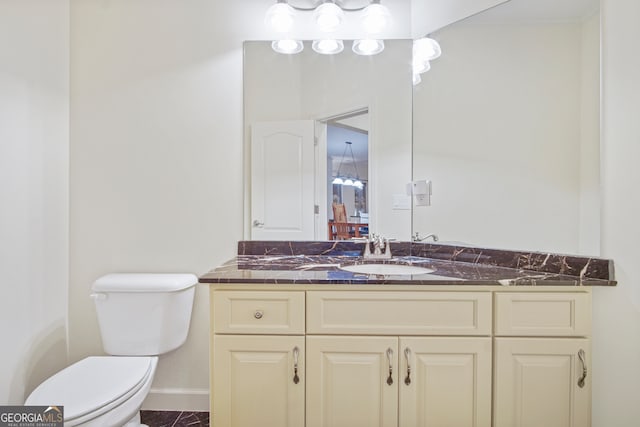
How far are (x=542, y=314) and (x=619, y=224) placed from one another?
1.41 ft

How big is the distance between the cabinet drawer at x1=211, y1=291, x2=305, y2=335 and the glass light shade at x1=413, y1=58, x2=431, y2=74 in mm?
1360

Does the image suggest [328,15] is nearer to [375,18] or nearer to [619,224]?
[375,18]

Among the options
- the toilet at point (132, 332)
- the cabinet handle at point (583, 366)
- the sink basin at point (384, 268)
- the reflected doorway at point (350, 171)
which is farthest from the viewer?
the reflected doorway at point (350, 171)

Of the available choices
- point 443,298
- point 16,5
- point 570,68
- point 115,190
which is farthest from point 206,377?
point 570,68

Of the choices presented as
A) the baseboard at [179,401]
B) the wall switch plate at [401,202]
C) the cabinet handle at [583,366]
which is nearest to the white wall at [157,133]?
the baseboard at [179,401]

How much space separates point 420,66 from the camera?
1.74m

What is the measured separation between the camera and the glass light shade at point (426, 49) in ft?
5.57

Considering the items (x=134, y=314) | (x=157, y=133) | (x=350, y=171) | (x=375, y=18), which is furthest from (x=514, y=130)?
(x=134, y=314)

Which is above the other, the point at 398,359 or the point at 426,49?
the point at 426,49

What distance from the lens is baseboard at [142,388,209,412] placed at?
1.75 meters

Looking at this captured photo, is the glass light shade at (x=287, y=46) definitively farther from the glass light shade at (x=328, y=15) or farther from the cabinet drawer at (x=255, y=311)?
the cabinet drawer at (x=255, y=311)

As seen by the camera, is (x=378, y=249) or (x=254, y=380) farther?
(x=378, y=249)

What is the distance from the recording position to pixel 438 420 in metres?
1.13

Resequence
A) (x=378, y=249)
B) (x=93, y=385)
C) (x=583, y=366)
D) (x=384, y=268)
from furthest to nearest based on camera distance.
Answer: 1. (x=378, y=249)
2. (x=384, y=268)
3. (x=93, y=385)
4. (x=583, y=366)
